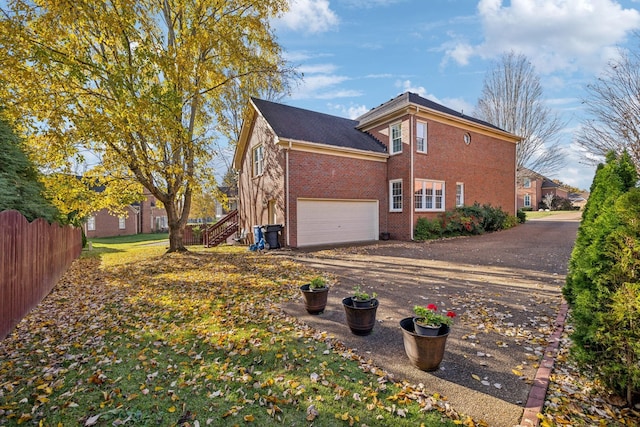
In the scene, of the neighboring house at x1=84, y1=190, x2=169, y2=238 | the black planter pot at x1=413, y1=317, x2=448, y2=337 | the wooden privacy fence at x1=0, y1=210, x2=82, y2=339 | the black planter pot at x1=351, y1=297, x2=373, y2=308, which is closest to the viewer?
the black planter pot at x1=413, y1=317, x2=448, y2=337

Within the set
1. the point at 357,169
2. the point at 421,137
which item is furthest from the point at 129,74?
the point at 421,137

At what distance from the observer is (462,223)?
16.2m

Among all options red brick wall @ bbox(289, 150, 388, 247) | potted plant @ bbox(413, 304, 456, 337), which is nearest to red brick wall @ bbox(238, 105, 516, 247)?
red brick wall @ bbox(289, 150, 388, 247)

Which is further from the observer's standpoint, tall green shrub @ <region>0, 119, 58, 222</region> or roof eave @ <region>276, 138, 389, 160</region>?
roof eave @ <region>276, 138, 389, 160</region>

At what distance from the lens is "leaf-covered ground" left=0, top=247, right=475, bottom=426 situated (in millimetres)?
2689

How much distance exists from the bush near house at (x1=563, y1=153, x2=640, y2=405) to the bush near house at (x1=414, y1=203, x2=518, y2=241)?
12.5m

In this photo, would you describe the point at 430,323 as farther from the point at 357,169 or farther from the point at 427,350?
the point at 357,169

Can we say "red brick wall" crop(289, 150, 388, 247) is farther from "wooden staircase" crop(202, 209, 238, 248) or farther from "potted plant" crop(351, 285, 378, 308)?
"potted plant" crop(351, 285, 378, 308)

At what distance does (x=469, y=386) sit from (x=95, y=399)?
3.82 metres

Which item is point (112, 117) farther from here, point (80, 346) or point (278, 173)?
point (80, 346)

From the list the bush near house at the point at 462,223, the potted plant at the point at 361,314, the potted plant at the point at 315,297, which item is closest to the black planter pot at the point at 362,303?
the potted plant at the point at 361,314

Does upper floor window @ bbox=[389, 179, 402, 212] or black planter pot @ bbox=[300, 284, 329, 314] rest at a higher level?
upper floor window @ bbox=[389, 179, 402, 212]

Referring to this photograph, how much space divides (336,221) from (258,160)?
5.67 meters

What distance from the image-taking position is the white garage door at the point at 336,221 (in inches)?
554
